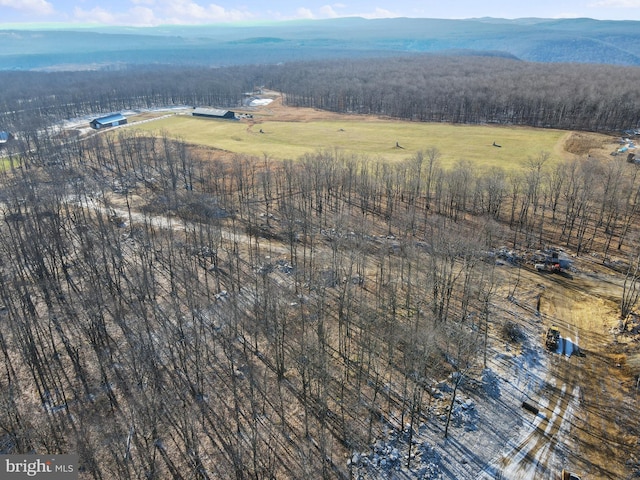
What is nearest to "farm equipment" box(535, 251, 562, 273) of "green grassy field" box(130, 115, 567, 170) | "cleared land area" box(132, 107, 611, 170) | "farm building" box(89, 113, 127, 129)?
"green grassy field" box(130, 115, 567, 170)

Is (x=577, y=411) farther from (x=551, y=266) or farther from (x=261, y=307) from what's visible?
(x=261, y=307)

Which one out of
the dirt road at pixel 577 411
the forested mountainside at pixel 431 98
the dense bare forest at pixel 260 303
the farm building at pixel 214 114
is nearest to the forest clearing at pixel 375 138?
the farm building at pixel 214 114

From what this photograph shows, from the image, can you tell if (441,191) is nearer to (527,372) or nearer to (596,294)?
(596,294)

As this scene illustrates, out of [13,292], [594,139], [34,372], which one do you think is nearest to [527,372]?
[34,372]

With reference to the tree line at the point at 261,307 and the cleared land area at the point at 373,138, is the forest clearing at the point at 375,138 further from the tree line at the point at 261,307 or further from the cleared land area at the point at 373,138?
the tree line at the point at 261,307

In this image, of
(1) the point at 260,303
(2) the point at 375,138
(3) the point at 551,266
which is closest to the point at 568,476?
(1) the point at 260,303

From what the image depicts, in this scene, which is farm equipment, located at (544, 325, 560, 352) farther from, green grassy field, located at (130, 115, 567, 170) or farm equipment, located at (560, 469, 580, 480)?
green grassy field, located at (130, 115, 567, 170)
